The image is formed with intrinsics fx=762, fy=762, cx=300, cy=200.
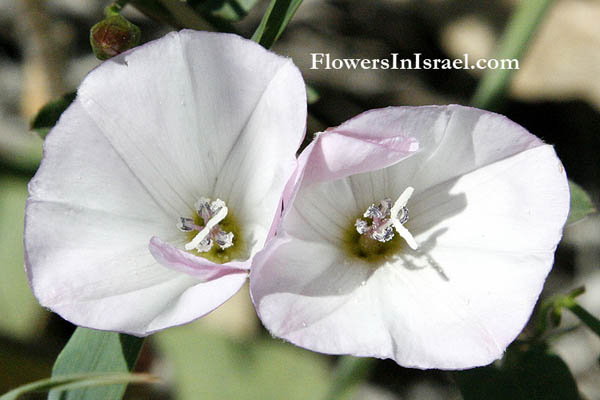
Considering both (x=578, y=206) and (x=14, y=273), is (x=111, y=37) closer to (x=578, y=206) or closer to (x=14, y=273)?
(x=578, y=206)

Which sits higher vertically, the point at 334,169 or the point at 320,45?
the point at 334,169

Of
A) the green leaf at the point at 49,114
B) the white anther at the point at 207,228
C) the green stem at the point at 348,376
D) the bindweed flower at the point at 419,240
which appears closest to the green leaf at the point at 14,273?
the green leaf at the point at 49,114

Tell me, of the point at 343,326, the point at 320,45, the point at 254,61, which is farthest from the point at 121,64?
the point at 320,45

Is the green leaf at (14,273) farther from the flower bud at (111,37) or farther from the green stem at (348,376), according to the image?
the flower bud at (111,37)

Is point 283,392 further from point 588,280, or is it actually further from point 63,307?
point 63,307

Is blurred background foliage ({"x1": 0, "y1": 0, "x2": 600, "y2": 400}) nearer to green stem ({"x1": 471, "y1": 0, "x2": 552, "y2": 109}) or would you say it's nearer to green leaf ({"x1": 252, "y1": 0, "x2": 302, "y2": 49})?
green stem ({"x1": 471, "y1": 0, "x2": 552, "y2": 109})
